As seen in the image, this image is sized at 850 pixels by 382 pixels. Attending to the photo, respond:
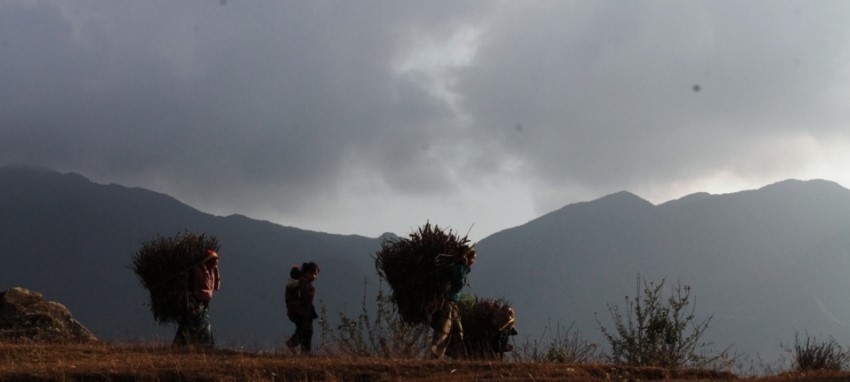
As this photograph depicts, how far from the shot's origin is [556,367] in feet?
38.0

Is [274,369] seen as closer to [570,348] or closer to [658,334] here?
[570,348]

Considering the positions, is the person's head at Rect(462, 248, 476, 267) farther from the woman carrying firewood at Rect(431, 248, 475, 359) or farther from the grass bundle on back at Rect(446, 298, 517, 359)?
the grass bundle on back at Rect(446, 298, 517, 359)

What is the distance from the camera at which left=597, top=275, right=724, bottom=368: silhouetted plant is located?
1705 centimetres

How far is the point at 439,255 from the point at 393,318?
2.87 m

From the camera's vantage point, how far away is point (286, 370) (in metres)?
10.8

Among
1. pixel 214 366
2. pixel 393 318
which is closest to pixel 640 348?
pixel 393 318

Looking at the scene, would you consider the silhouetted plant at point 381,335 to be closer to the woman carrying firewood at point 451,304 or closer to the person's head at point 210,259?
the woman carrying firewood at point 451,304

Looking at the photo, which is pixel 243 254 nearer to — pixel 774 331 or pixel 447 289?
pixel 774 331

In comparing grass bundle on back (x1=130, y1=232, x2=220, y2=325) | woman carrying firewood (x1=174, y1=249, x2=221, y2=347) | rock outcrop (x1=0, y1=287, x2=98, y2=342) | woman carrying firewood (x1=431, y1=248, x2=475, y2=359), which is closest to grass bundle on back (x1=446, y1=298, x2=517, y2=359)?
woman carrying firewood (x1=431, y1=248, x2=475, y2=359)

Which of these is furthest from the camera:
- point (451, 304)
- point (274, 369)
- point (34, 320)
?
point (34, 320)

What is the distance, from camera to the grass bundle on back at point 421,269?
13.8 metres

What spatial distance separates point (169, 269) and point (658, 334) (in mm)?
9756

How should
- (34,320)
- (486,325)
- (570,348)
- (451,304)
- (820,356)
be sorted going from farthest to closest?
(486,325), (34,320), (570,348), (820,356), (451,304)

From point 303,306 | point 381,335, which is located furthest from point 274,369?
point 381,335
